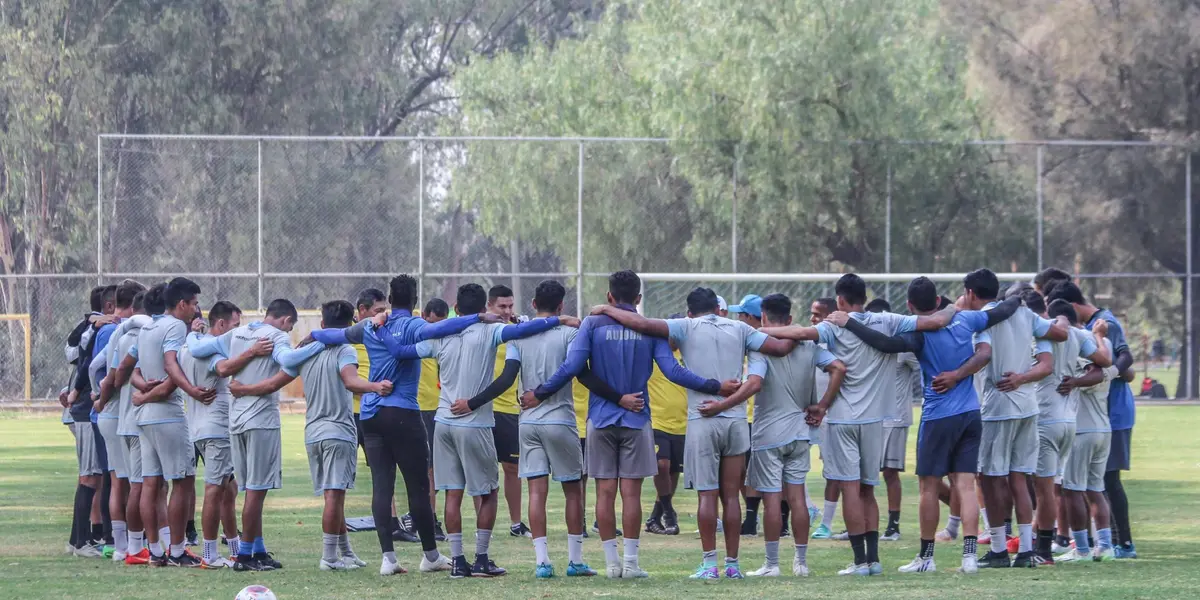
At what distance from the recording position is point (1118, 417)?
12.2m

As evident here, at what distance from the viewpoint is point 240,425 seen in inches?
443

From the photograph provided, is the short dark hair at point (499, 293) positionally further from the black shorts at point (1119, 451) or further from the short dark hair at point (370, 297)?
the black shorts at point (1119, 451)

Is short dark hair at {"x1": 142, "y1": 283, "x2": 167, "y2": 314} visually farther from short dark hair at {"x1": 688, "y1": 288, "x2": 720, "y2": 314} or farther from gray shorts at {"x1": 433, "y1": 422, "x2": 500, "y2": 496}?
short dark hair at {"x1": 688, "y1": 288, "x2": 720, "y2": 314}

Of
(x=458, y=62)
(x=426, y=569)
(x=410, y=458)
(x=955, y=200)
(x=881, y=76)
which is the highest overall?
(x=458, y=62)

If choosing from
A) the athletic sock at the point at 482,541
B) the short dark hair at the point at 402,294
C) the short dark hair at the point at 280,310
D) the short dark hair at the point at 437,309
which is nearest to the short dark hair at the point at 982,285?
the athletic sock at the point at 482,541

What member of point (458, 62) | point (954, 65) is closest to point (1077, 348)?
point (954, 65)

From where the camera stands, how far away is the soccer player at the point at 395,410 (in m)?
11.0

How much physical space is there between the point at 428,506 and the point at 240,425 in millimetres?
1505

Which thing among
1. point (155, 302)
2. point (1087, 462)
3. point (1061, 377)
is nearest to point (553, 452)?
point (155, 302)

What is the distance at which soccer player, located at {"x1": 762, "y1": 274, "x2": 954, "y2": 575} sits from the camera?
36.0 ft

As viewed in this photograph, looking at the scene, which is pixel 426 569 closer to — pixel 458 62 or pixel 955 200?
pixel 955 200

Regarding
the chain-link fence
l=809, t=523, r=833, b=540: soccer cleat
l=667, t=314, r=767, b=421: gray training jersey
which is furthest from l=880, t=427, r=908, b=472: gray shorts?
the chain-link fence

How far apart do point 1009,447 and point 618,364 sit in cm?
297

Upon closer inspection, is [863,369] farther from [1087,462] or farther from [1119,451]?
[1119,451]
